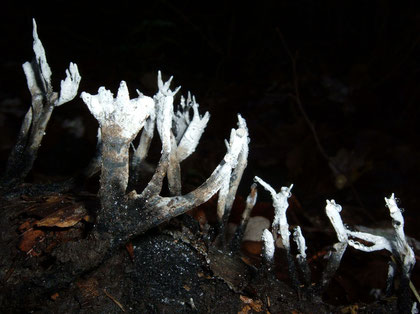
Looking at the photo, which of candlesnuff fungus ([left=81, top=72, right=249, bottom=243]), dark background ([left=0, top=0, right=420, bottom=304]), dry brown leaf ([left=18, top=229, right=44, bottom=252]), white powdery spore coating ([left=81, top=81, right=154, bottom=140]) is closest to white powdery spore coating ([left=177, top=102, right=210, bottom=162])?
candlesnuff fungus ([left=81, top=72, right=249, bottom=243])

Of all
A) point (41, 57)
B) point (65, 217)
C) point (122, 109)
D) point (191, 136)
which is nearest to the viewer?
point (122, 109)

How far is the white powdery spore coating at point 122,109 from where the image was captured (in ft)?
3.99

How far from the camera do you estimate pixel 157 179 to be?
1.37 m

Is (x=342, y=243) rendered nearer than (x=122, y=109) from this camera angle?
No

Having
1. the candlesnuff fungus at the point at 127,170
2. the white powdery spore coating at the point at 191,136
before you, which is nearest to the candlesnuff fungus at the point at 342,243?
the candlesnuff fungus at the point at 127,170

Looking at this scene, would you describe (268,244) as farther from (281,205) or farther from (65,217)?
(65,217)

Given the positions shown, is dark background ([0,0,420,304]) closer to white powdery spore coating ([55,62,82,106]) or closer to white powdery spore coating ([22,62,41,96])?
white powdery spore coating ([22,62,41,96])

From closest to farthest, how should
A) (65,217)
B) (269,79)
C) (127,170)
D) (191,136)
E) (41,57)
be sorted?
(127,170), (65,217), (41,57), (191,136), (269,79)

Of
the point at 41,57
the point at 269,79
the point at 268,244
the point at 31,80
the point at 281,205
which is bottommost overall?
the point at 268,244

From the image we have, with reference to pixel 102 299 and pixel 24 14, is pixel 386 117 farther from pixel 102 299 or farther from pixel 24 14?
pixel 24 14

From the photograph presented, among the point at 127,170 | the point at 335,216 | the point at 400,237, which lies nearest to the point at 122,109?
the point at 127,170

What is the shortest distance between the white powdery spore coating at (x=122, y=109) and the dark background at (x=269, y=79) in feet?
5.29

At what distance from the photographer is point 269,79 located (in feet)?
16.7

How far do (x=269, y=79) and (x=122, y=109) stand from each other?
13.9 feet
